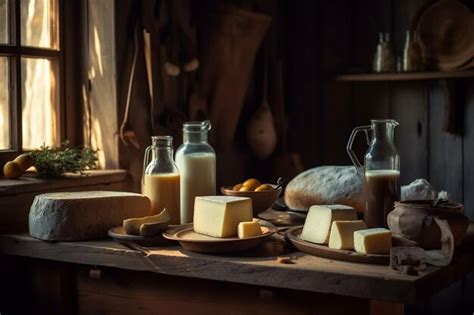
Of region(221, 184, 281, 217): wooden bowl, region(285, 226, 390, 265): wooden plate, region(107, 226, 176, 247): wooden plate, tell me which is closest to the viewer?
region(285, 226, 390, 265): wooden plate

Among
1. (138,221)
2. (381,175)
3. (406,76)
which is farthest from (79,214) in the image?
(406,76)

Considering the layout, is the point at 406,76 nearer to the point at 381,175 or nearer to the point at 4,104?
the point at 381,175

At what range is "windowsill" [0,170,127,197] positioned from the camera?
6.95 ft

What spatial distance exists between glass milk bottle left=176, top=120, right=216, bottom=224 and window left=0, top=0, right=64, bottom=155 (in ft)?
1.91

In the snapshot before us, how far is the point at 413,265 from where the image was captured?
1.58 metres

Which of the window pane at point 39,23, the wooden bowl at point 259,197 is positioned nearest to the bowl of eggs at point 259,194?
the wooden bowl at point 259,197

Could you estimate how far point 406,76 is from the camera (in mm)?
3205

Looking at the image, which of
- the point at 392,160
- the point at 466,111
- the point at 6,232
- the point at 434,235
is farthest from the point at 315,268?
the point at 466,111

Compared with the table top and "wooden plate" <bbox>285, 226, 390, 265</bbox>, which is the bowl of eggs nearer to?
the table top

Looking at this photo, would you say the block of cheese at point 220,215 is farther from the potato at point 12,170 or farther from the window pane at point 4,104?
the window pane at point 4,104

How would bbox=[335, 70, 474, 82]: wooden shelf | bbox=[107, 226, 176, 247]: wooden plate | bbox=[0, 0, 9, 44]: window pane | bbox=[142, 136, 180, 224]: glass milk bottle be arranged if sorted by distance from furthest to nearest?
bbox=[335, 70, 474, 82]: wooden shelf, bbox=[0, 0, 9, 44]: window pane, bbox=[142, 136, 180, 224]: glass milk bottle, bbox=[107, 226, 176, 247]: wooden plate

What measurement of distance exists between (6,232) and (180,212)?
19.2 inches

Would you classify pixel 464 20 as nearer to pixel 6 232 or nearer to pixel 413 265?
pixel 413 265

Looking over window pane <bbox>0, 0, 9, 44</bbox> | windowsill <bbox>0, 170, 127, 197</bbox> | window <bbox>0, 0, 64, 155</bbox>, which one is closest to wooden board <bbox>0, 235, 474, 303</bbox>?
windowsill <bbox>0, 170, 127, 197</bbox>
